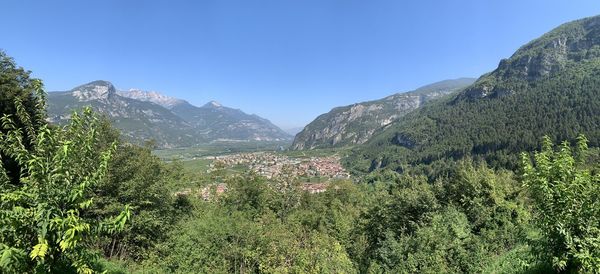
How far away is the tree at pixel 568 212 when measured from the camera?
7301 millimetres

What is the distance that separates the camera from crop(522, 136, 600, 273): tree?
287 inches

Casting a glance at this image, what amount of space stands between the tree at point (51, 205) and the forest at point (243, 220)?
0.02 metres

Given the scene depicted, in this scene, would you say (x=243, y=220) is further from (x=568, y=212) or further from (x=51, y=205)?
(x=568, y=212)

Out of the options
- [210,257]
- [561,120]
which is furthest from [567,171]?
[561,120]

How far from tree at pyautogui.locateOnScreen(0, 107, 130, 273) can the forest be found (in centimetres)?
2

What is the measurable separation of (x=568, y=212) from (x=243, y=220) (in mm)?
23016

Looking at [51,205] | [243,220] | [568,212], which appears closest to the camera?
[51,205]

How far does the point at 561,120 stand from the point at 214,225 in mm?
172339

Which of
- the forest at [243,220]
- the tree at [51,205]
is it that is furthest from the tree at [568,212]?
the tree at [51,205]

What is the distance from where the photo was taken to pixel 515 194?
26781 millimetres

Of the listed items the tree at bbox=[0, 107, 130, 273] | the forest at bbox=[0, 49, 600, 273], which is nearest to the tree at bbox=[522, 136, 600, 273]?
the forest at bbox=[0, 49, 600, 273]

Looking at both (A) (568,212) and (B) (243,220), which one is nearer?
(A) (568,212)

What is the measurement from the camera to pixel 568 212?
7.52m

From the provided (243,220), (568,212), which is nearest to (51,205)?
(568,212)
